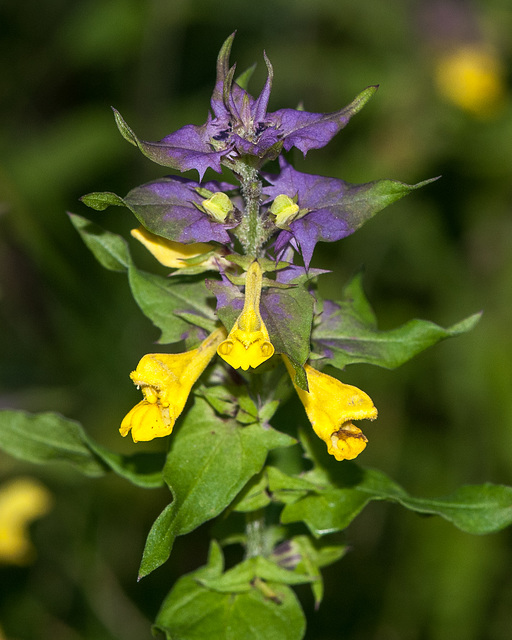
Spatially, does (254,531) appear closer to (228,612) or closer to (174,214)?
(228,612)

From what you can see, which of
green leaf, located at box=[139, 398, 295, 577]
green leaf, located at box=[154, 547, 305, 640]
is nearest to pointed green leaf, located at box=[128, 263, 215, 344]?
green leaf, located at box=[139, 398, 295, 577]

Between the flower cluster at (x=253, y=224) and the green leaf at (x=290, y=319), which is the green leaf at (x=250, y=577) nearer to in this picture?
the flower cluster at (x=253, y=224)

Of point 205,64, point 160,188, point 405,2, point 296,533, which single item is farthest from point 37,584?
point 405,2

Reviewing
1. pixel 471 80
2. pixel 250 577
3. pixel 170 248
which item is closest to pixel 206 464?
pixel 250 577

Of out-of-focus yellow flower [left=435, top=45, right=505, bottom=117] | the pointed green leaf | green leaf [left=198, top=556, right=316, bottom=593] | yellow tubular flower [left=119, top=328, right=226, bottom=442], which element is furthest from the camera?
out-of-focus yellow flower [left=435, top=45, right=505, bottom=117]

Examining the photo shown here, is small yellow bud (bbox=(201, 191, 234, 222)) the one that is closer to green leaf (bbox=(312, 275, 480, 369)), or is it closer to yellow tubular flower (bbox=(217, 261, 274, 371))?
yellow tubular flower (bbox=(217, 261, 274, 371))

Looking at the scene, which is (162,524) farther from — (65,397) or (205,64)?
(205,64)

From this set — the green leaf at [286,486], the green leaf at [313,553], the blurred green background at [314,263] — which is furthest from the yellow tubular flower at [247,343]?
the blurred green background at [314,263]
